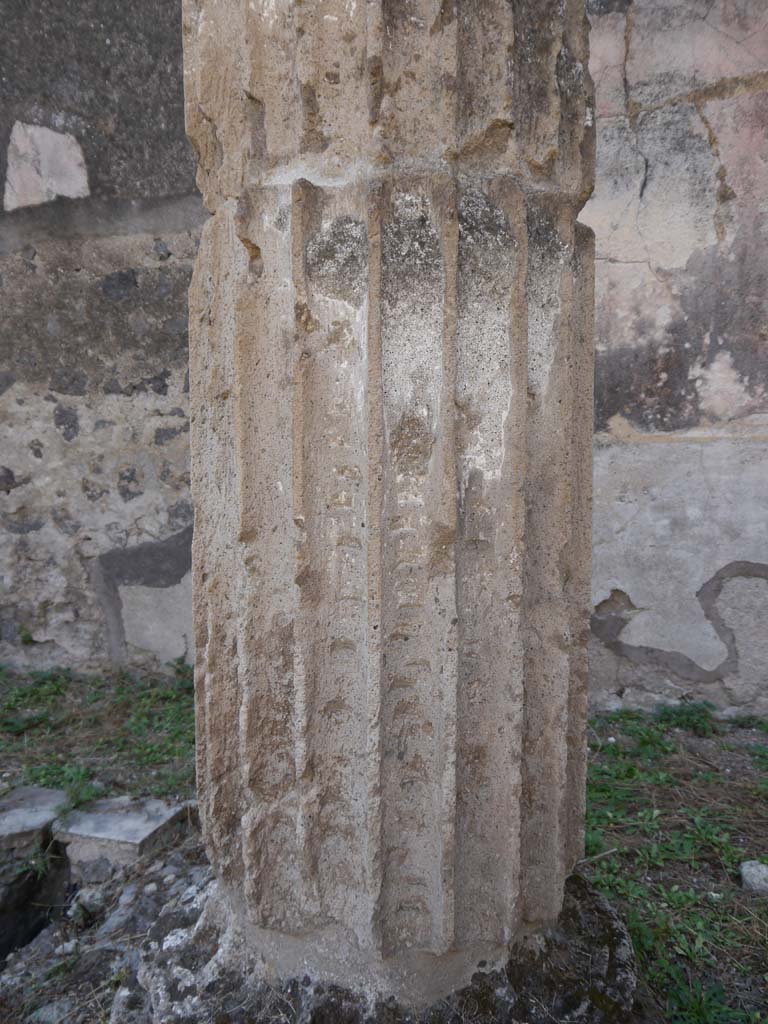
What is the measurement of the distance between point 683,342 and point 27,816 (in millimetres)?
3417

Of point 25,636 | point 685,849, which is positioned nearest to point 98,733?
point 25,636

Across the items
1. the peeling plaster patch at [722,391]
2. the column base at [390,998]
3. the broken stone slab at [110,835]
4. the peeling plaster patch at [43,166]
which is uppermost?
the peeling plaster patch at [43,166]

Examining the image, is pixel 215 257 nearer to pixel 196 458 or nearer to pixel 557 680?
pixel 196 458

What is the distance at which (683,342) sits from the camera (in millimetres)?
3504

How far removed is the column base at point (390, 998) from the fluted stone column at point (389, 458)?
0.13 ft

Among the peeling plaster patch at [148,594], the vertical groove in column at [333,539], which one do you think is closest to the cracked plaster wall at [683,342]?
the peeling plaster patch at [148,594]

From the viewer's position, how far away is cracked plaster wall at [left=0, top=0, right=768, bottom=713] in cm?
339

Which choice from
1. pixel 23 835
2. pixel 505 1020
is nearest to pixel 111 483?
pixel 23 835

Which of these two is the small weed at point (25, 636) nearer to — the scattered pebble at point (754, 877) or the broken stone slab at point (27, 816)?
the broken stone slab at point (27, 816)

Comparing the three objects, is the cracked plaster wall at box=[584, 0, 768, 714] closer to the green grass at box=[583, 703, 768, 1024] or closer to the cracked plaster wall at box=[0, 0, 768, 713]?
the cracked plaster wall at box=[0, 0, 768, 713]

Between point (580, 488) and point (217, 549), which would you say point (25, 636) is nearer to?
point (217, 549)

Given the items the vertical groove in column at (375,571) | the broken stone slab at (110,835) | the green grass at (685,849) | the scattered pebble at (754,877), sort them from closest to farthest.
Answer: the vertical groove in column at (375,571)
the green grass at (685,849)
the scattered pebble at (754,877)
the broken stone slab at (110,835)

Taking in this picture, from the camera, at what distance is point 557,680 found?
1.48 metres

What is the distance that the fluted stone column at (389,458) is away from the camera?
1.28 meters
